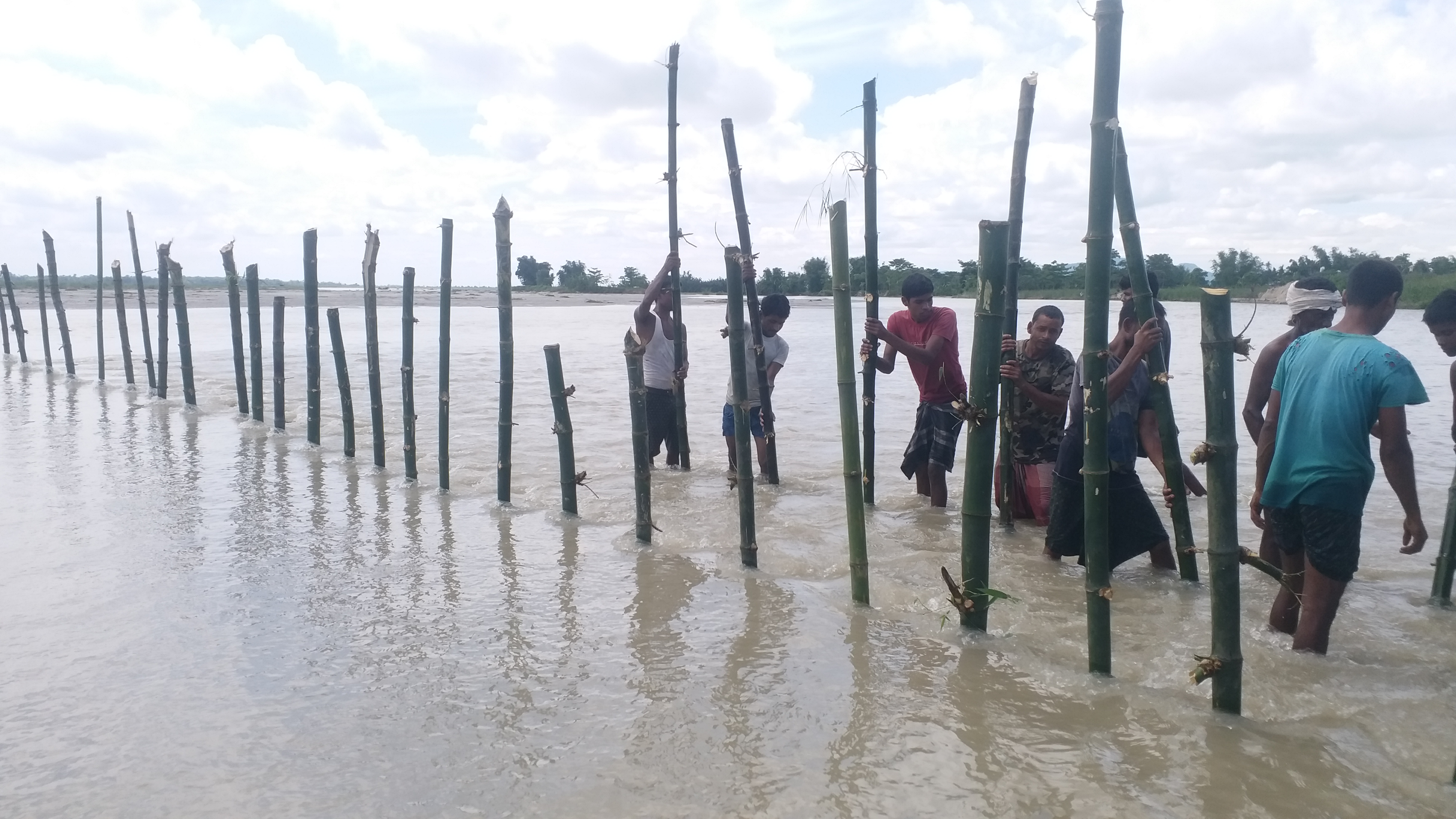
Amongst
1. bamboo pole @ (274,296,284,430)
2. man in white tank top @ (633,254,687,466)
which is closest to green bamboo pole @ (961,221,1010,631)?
man in white tank top @ (633,254,687,466)

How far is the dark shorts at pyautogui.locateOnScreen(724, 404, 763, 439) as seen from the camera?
7.89 metres

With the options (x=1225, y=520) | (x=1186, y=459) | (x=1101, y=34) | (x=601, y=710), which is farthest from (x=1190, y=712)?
(x=1186, y=459)

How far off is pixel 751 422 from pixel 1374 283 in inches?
190

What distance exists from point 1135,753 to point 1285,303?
8.70 ft

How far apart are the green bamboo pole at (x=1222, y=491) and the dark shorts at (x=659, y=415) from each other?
5286 millimetres

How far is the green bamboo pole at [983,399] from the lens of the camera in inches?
154

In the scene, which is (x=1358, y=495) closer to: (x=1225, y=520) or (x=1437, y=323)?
(x=1225, y=520)

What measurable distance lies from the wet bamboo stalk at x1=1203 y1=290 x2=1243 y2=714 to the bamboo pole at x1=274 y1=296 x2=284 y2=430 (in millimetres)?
9576

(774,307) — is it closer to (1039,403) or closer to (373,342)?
(1039,403)

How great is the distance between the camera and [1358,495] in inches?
145

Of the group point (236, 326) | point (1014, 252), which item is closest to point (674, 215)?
point (1014, 252)

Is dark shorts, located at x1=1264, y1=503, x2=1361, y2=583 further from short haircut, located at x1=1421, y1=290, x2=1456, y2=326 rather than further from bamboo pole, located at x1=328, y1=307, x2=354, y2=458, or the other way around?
bamboo pole, located at x1=328, y1=307, x2=354, y2=458

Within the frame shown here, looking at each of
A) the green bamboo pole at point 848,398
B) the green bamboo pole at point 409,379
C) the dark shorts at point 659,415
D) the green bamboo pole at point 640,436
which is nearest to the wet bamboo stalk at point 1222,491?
the green bamboo pole at point 848,398

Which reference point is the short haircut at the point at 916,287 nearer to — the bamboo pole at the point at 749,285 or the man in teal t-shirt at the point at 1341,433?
the bamboo pole at the point at 749,285
